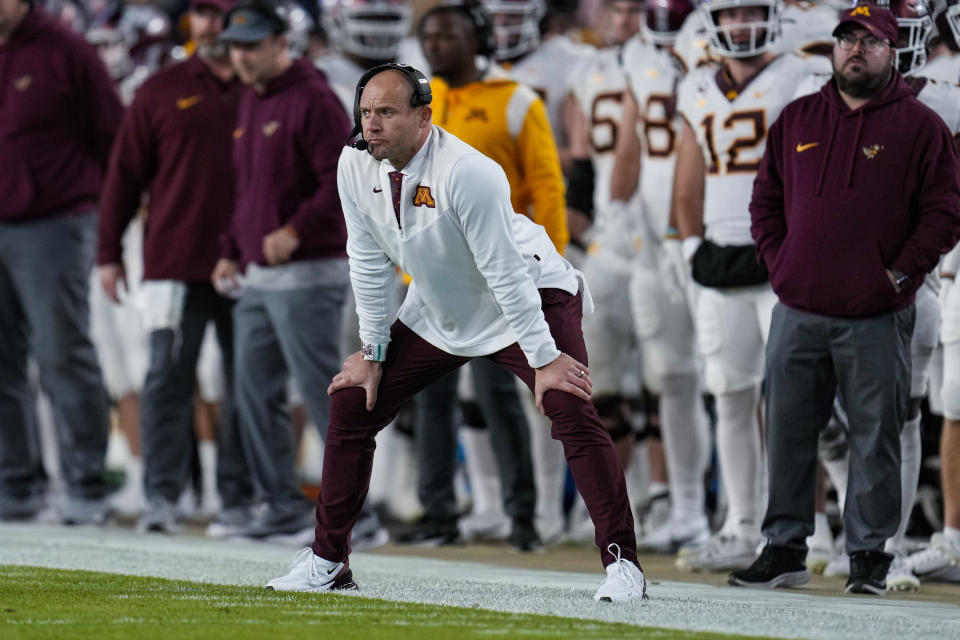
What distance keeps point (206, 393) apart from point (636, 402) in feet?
7.96

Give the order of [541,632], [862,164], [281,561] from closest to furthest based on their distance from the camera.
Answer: [541,632] → [862,164] → [281,561]

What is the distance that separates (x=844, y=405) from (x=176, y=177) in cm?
360

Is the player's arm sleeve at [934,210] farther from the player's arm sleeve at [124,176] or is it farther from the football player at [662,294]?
the player's arm sleeve at [124,176]

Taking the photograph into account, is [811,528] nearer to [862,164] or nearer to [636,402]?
[862,164]

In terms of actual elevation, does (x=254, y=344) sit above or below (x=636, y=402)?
above

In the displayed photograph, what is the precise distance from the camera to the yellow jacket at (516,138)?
736 centimetres

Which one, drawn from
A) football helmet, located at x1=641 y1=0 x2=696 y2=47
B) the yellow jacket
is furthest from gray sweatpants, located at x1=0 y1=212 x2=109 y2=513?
football helmet, located at x1=641 y1=0 x2=696 y2=47

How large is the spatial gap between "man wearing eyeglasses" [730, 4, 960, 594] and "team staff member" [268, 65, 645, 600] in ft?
2.90

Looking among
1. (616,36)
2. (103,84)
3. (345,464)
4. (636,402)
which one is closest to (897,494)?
(345,464)

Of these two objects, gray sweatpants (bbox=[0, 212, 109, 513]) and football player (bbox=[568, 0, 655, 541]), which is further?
gray sweatpants (bbox=[0, 212, 109, 513])

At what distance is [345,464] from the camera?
5.38 m

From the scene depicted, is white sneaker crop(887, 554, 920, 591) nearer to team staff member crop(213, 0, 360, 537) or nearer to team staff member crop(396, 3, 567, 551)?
team staff member crop(396, 3, 567, 551)

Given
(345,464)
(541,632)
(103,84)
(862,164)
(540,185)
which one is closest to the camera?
(541,632)

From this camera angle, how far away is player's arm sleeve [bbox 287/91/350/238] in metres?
7.52
